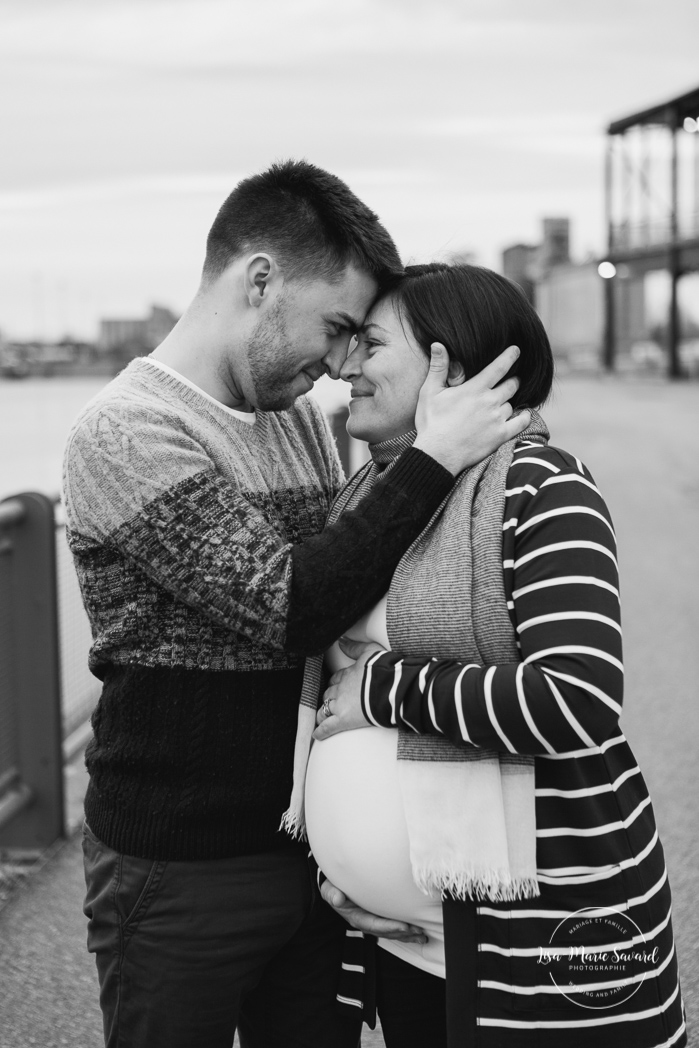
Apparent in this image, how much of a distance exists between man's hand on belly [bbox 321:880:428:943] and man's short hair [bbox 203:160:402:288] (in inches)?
46.2

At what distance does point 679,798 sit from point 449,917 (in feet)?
9.77

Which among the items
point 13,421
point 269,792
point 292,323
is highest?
point 292,323

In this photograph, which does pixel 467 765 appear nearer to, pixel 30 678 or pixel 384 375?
pixel 384 375

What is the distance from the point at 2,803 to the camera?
3973 millimetres

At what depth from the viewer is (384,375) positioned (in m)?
2.07

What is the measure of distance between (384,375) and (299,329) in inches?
7.6

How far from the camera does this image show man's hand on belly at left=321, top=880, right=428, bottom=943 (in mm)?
1913

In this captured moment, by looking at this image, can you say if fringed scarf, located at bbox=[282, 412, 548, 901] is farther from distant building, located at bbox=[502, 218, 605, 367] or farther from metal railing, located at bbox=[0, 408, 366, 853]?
distant building, located at bbox=[502, 218, 605, 367]

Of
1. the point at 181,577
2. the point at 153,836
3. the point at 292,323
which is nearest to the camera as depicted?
the point at 181,577

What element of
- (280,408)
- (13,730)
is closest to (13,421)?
(13,730)

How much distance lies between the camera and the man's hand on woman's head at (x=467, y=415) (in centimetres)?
188

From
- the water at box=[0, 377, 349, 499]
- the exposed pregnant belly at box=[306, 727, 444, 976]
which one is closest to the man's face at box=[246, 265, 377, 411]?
the exposed pregnant belly at box=[306, 727, 444, 976]

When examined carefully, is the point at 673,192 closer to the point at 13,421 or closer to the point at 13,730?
the point at 13,421
